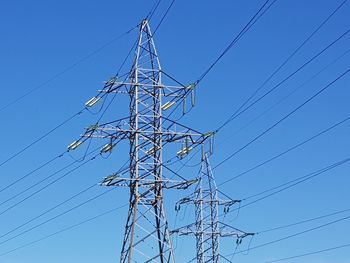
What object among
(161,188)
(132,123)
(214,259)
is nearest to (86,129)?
(132,123)

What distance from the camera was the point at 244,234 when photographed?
156 feet

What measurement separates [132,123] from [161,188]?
303cm

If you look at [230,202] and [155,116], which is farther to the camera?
[230,202]

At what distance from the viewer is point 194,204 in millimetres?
47906

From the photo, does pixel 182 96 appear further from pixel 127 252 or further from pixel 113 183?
pixel 127 252

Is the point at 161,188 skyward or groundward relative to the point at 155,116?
groundward

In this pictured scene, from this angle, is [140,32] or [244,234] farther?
[244,234]

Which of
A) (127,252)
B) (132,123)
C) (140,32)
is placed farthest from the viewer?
(140,32)

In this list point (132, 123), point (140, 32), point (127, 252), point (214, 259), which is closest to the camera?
point (127, 252)

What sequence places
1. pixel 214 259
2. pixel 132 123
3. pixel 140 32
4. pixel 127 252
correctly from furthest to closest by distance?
1. pixel 214 259
2. pixel 140 32
3. pixel 132 123
4. pixel 127 252

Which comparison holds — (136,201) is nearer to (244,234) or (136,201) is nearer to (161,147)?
(161,147)

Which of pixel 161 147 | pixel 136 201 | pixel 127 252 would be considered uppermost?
pixel 161 147

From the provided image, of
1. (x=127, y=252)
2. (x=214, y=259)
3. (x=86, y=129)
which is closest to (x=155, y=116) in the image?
(x=86, y=129)

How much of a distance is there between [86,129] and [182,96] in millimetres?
4316
